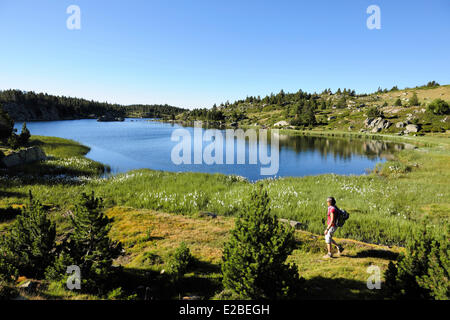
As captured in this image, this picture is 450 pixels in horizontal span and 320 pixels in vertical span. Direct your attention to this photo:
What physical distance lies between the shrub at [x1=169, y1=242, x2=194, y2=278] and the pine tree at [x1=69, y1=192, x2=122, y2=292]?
2228 mm

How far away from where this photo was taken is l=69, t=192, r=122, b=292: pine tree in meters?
7.32

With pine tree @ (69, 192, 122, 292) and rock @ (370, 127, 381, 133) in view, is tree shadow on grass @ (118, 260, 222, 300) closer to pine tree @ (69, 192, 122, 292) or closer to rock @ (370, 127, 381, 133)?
pine tree @ (69, 192, 122, 292)

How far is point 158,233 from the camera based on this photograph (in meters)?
13.6

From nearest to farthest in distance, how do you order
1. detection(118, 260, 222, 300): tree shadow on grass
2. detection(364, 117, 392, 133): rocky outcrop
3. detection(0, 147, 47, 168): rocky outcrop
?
detection(118, 260, 222, 300): tree shadow on grass
detection(0, 147, 47, 168): rocky outcrop
detection(364, 117, 392, 133): rocky outcrop

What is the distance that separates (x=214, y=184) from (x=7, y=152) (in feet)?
104

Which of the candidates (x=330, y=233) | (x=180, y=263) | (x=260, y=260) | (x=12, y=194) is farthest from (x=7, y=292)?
(x=12, y=194)

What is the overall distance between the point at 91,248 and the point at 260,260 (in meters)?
6.11

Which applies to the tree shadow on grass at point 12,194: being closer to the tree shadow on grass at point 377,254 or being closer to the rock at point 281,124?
the tree shadow on grass at point 377,254

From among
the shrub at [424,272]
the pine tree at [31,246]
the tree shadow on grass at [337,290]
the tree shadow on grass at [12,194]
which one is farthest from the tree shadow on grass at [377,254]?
the tree shadow on grass at [12,194]

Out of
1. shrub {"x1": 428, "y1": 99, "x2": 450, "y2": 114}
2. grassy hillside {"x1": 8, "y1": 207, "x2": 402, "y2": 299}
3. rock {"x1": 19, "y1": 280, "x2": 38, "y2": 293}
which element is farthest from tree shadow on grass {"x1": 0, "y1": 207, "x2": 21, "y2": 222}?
shrub {"x1": 428, "y1": 99, "x2": 450, "y2": 114}

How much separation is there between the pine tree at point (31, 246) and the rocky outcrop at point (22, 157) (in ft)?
95.9
